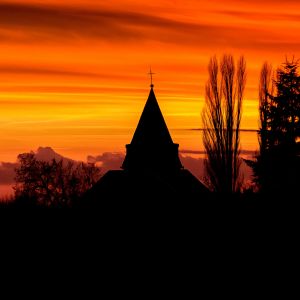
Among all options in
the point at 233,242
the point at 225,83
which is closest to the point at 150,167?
the point at 225,83

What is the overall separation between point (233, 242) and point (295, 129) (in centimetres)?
1047

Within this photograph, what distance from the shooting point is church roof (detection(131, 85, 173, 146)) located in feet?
130

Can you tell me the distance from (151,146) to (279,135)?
25.0 ft

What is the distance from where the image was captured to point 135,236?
1233 inches

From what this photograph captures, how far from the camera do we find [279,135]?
121 ft

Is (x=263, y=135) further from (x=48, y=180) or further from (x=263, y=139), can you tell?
(x=48, y=180)

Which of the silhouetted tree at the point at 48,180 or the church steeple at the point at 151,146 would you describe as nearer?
the church steeple at the point at 151,146

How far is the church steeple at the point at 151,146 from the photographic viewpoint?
1558 inches

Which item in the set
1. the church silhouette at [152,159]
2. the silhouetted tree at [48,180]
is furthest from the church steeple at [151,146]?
the silhouetted tree at [48,180]

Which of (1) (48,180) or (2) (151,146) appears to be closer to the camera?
(2) (151,146)

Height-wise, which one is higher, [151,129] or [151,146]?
[151,129]

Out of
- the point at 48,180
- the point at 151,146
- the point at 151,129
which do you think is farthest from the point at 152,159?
the point at 48,180

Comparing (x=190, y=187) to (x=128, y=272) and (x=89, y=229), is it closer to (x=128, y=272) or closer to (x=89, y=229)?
(x=89, y=229)

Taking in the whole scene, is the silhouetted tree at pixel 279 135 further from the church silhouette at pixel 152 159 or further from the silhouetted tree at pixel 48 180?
the silhouetted tree at pixel 48 180
